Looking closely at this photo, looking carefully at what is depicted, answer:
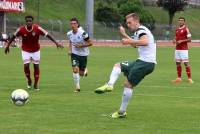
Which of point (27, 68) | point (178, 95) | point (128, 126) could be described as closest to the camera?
point (128, 126)

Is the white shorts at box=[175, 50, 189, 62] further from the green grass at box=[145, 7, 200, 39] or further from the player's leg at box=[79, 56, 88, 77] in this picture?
the green grass at box=[145, 7, 200, 39]

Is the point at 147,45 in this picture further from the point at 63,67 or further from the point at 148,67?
the point at 63,67

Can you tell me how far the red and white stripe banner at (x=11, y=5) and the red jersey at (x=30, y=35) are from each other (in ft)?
156

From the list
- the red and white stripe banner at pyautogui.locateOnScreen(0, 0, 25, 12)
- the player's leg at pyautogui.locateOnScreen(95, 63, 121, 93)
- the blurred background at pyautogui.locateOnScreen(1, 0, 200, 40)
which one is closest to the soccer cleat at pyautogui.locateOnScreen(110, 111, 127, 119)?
the player's leg at pyautogui.locateOnScreen(95, 63, 121, 93)

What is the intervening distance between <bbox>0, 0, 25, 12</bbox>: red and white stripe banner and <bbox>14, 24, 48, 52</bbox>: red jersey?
156ft

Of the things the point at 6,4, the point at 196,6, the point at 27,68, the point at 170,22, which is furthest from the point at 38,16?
the point at 27,68

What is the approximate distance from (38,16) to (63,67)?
1913 inches

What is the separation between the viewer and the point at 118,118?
12289 mm

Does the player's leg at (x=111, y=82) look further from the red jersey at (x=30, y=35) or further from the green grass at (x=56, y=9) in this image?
the green grass at (x=56, y=9)

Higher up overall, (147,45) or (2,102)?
(147,45)

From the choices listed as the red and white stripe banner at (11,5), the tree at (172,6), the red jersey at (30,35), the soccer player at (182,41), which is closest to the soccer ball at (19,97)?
the red jersey at (30,35)

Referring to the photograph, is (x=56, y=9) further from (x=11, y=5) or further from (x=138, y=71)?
(x=138, y=71)

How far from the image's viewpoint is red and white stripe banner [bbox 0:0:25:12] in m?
65.9

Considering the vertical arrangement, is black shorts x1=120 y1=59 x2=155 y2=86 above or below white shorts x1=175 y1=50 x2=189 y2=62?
above
